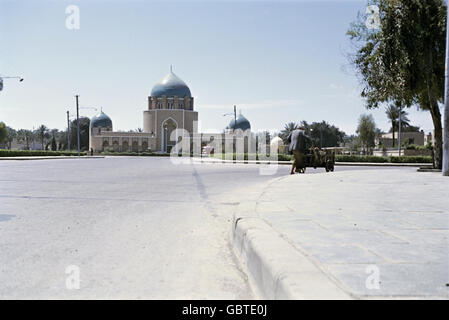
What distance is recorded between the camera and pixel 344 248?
130 inches

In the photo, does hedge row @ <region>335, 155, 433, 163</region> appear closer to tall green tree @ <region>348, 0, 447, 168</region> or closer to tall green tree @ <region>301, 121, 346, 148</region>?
tall green tree @ <region>348, 0, 447, 168</region>

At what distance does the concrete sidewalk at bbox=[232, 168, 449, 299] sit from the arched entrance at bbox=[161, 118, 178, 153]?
284 feet

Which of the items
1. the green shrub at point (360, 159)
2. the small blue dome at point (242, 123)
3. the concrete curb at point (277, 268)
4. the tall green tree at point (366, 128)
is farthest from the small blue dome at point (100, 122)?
the concrete curb at point (277, 268)

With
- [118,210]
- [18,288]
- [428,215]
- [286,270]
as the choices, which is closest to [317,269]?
[286,270]

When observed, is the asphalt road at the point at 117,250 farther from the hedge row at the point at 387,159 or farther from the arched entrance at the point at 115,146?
the arched entrance at the point at 115,146

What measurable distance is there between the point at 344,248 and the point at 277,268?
92 centimetres

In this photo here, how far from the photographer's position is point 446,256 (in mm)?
3062

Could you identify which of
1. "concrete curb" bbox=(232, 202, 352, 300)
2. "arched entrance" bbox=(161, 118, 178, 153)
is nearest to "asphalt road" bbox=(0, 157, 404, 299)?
"concrete curb" bbox=(232, 202, 352, 300)

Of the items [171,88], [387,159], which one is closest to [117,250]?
[387,159]

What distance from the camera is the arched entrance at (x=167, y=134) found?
9162 cm

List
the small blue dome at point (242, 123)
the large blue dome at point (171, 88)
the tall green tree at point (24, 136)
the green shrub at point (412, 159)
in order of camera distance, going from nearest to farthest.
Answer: the green shrub at point (412, 159), the large blue dome at point (171, 88), the small blue dome at point (242, 123), the tall green tree at point (24, 136)

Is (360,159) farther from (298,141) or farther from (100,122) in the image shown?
(100,122)

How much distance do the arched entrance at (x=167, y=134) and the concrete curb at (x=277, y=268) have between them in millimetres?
88384

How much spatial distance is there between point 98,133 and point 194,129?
21.6 m
